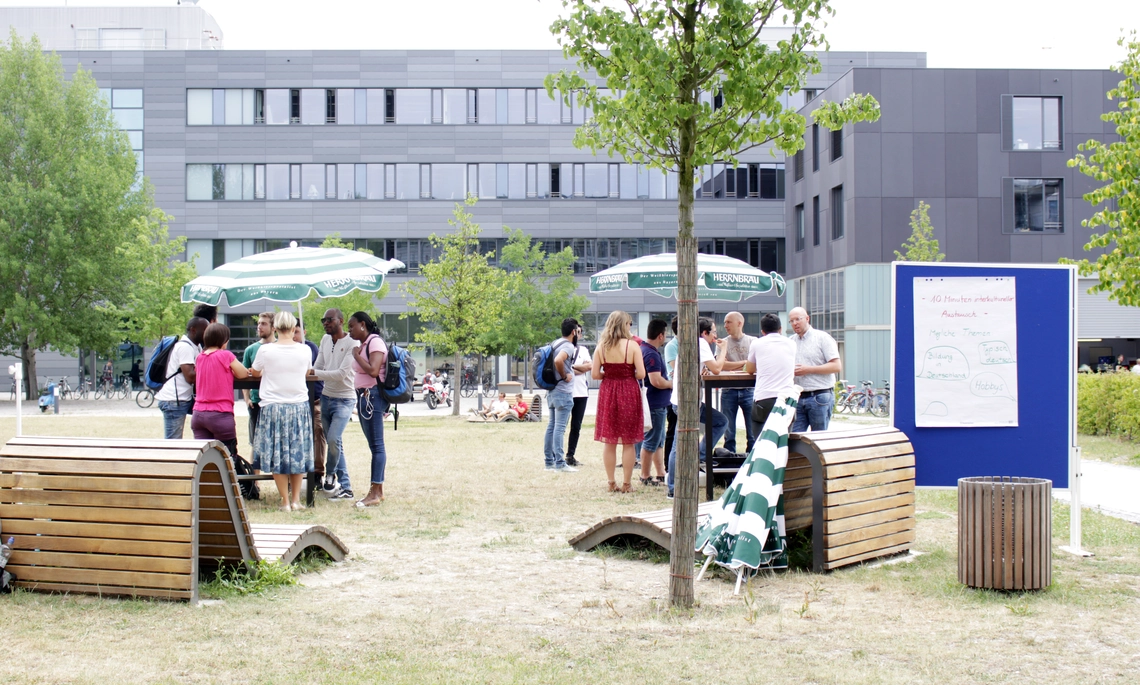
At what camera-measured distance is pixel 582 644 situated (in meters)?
4.98

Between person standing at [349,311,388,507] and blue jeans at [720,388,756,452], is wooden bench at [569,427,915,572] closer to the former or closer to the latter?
person standing at [349,311,388,507]

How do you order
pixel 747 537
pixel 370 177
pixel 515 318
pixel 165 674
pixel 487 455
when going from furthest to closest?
pixel 370 177
pixel 515 318
pixel 487 455
pixel 747 537
pixel 165 674

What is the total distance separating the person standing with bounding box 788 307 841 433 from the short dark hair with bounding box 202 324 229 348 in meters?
5.16

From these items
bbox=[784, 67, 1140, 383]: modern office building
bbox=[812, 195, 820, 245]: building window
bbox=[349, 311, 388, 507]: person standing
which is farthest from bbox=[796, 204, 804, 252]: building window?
bbox=[349, 311, 388, 507]: person standing

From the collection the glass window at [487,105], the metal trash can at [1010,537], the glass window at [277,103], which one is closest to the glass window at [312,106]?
the glass window at [277,103]

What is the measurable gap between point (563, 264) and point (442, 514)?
38232mm

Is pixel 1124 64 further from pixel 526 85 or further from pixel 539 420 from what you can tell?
pixel 526 85

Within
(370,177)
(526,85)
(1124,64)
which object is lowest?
(1124,64)

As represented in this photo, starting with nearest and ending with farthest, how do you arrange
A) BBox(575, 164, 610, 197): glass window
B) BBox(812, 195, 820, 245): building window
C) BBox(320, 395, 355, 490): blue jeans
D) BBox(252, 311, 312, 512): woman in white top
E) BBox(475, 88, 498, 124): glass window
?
BBox(252, 311, 312, 512): woman in white top
BBox(320, 395, 355, 490): blue jeans
BBox(812, 195, 820, 245): building window
BBox(475, 88, 498, 124): glass window
BBox(575, 164, 610, 197): glass window

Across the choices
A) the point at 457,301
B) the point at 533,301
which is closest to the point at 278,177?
the point at 533,301

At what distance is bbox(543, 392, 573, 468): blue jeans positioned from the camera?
13.3 meters

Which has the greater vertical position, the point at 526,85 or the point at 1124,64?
the point at 526,85

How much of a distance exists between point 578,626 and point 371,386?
518 centimetres

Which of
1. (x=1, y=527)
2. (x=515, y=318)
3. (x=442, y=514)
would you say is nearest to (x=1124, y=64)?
(x=442, y=514)
